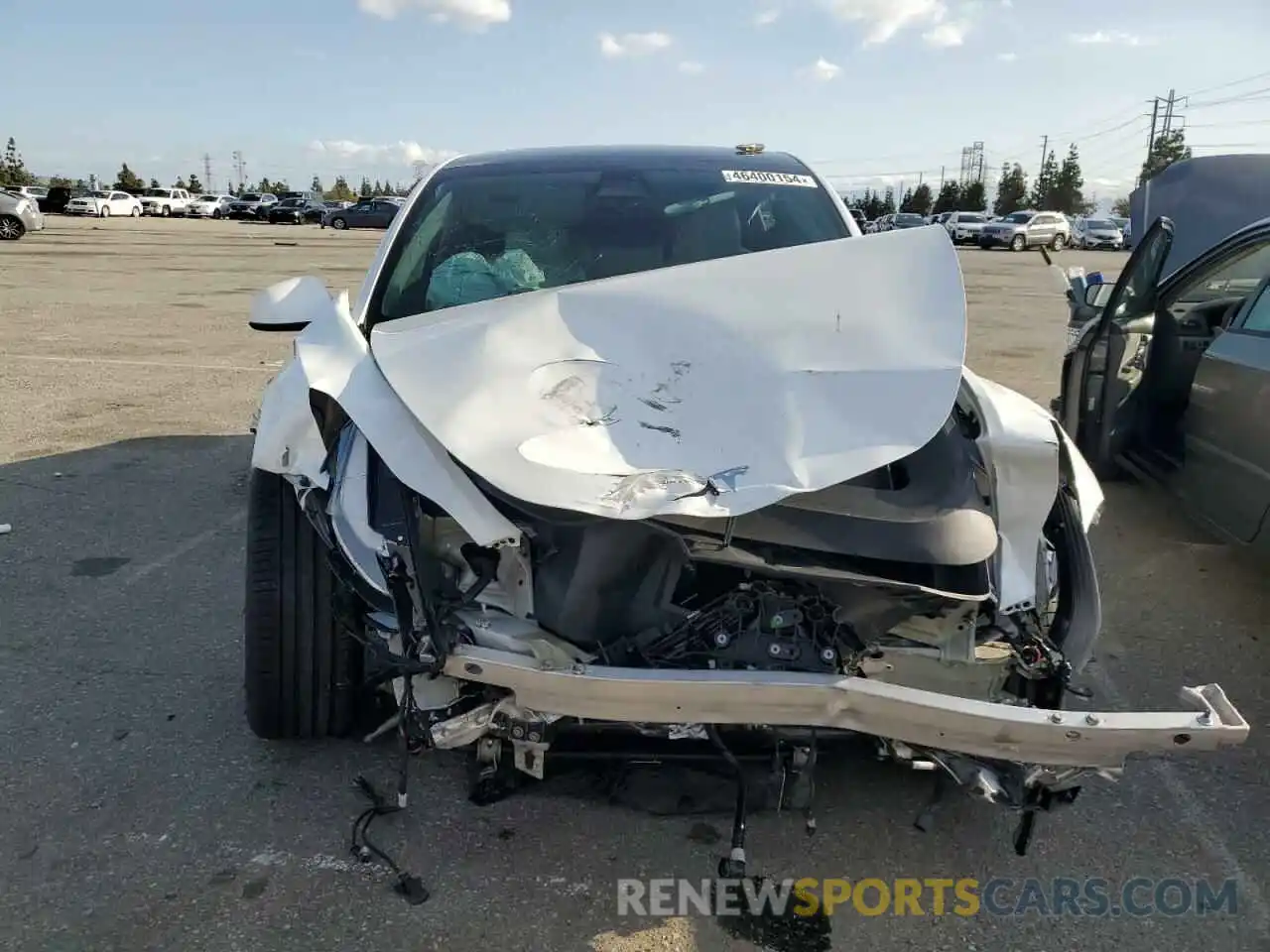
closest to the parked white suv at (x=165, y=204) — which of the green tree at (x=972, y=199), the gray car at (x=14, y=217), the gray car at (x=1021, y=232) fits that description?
the gray car at (x=14, y=217)

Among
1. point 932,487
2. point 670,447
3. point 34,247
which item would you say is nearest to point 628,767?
point 670,447

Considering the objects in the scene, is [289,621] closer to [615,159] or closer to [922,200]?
[615,159]

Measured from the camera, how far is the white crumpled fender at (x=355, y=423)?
212 centimetres

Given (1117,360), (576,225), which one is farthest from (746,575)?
(1117,360)

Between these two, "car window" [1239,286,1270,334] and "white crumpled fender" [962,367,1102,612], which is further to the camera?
"car window" [1239,286,1270,334]

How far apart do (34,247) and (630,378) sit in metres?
26.9

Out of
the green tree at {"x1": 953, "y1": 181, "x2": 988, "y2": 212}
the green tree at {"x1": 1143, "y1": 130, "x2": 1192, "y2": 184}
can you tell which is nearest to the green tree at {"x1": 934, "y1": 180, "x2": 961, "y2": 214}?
the green tree at {"x1": 953, "y1": 181, "x2": 988, "y2": 212}

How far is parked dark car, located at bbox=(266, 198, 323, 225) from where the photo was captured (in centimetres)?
5209

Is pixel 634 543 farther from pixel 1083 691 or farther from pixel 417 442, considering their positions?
pixel 1083 691

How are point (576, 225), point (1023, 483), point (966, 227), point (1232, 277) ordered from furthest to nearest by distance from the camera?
point (966, 227) < point (1232, 277) < point (576, 225) < point (1023, 483)

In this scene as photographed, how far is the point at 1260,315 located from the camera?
401 cm

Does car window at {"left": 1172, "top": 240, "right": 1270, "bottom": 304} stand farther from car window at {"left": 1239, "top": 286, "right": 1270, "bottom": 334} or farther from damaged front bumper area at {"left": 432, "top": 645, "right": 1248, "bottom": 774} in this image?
damaged front bumper area at {"left": 432, "top": 645, "right": 1248, "bottom": 774}

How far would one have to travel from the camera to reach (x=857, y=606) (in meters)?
2.18

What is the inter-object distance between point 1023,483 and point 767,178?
206 centimetres
